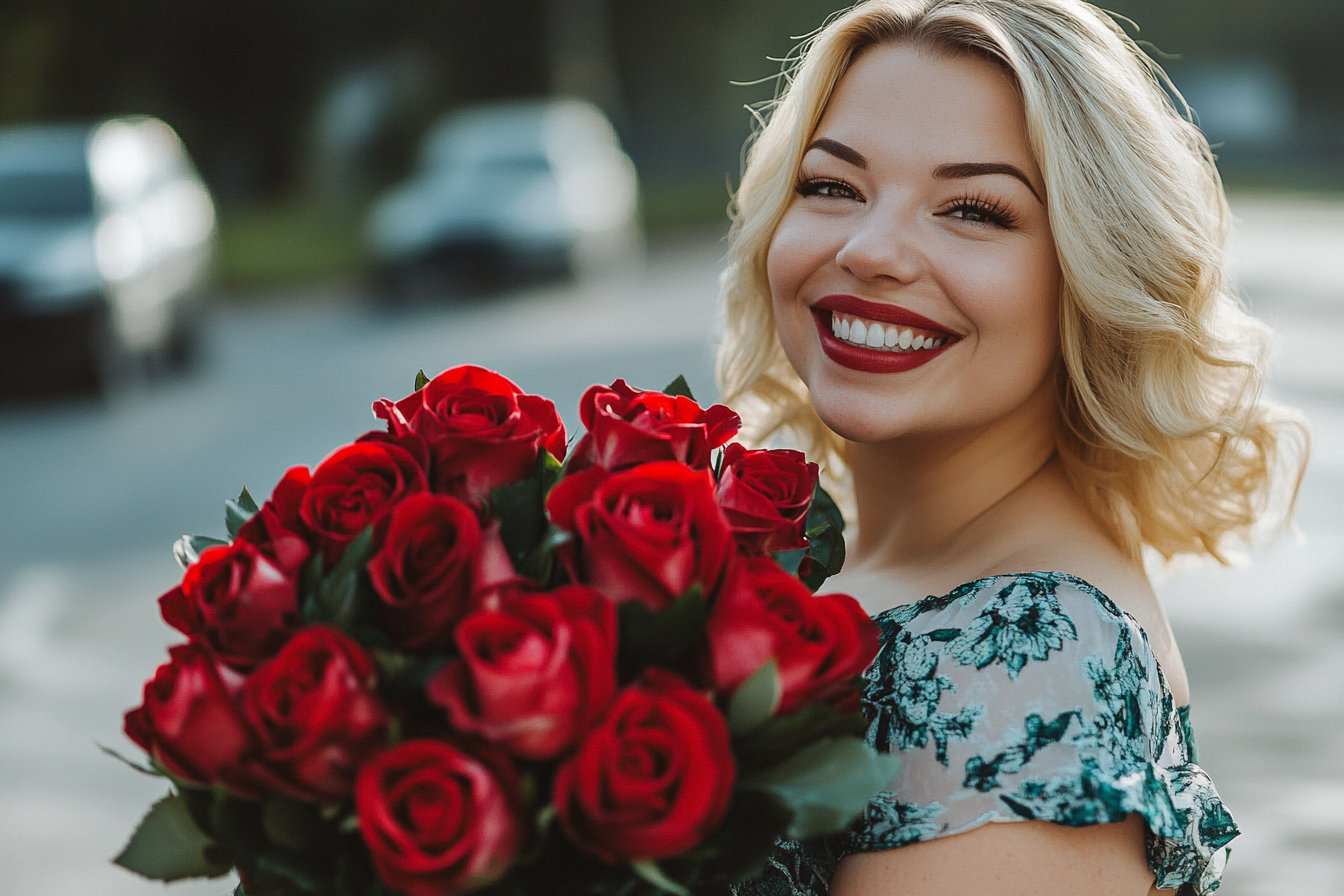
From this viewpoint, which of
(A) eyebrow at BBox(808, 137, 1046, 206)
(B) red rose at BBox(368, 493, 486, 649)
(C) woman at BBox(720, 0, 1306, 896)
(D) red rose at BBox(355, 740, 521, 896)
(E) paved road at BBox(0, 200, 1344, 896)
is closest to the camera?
(D) red rose at BBox(355, 740, 521, 896)

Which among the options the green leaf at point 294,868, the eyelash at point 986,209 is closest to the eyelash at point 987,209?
the eyelash at point 986,209

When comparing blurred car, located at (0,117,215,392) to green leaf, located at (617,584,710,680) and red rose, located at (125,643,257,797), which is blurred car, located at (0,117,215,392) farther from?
green leaf, located at (617,584,710,680)

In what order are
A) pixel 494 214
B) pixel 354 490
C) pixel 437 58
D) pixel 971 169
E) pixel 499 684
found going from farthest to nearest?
pixel 437 58
pixel 494 214
pixel 971 169
pixel 354 490
pixel 499 684

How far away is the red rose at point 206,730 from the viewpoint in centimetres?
126

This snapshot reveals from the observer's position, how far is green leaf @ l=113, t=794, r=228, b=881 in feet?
4.54

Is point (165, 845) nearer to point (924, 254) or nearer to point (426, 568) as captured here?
point (426, 568)

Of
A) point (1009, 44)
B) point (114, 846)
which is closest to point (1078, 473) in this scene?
point (1009, 44)

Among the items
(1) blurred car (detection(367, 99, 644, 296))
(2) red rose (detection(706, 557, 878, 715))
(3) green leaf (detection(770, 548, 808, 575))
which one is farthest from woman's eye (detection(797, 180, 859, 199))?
(1) blurred car (detection(367, 99, 644, 296))

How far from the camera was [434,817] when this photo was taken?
120 centimetres

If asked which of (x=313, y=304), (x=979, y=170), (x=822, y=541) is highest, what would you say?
(x=313, y=304)

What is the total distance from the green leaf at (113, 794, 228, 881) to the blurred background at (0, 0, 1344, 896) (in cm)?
181

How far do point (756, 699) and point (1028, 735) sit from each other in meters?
0.48

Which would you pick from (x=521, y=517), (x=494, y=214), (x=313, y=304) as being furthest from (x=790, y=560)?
(x=313, y=304)

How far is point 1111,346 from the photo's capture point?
213 cm
